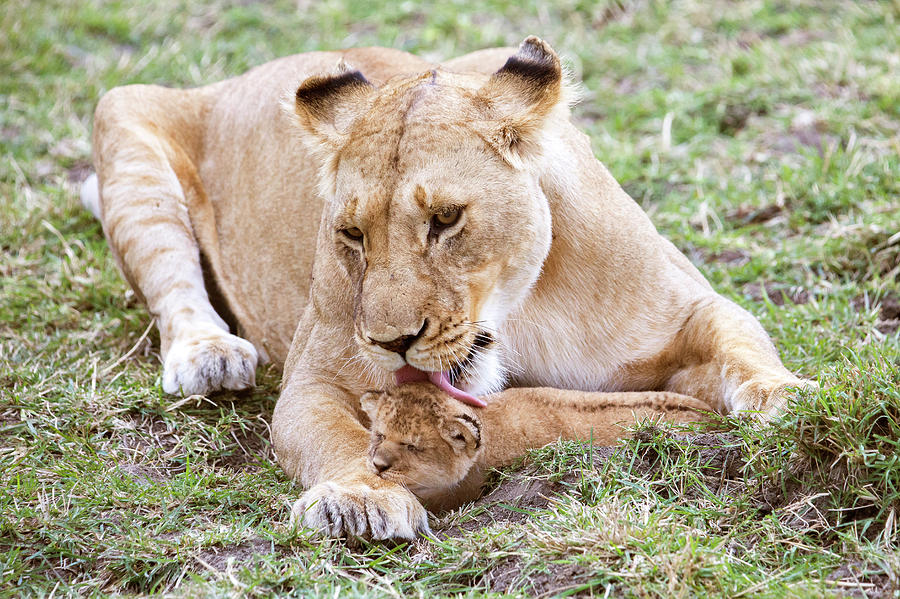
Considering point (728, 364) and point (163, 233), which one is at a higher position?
point (728, 364)

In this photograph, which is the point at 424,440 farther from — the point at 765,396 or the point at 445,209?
the point at 765,396

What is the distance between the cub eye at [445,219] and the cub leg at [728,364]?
3.17ft

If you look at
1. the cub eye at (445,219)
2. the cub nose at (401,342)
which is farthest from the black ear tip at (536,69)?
the cub nose at (401,342)

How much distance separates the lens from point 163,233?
4.84 meters

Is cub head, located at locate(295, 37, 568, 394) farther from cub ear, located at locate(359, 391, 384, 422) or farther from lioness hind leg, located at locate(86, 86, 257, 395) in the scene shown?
lioness hind leg, located at locate(86, 86, 257, 395)

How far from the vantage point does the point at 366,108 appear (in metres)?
3.30

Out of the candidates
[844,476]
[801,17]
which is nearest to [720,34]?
[801,17]

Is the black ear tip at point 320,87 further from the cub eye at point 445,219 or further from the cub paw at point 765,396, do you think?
the cub paw at point 765,396

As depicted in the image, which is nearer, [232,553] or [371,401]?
[232,553]

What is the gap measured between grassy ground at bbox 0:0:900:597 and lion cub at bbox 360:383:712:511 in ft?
0.35

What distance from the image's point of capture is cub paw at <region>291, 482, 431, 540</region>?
108 inches

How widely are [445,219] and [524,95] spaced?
1.60 feet

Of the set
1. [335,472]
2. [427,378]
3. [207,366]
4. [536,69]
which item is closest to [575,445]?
[427,378]

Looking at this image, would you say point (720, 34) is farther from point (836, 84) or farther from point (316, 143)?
point (316, 143)
